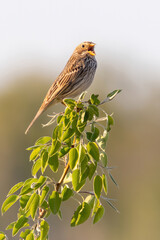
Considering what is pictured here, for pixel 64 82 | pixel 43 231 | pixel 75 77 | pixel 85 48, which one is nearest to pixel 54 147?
pixel 43 231

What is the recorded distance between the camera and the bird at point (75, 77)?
6.67 metres

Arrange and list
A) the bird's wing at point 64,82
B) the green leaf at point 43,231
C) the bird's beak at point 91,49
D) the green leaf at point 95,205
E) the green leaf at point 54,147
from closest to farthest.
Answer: the green leaf at point 43,231 < the green leaf at point 54,147 < the green leaf at point 95,205 < the bird's wing at point 64,82 < the bird's beak at point 91,49

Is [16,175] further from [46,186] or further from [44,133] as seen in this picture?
[46,186]

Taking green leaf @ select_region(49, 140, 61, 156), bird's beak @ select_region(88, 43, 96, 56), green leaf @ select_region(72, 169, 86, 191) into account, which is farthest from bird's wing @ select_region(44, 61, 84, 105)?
green leaf @ select_region(72, 169, 86, 191)

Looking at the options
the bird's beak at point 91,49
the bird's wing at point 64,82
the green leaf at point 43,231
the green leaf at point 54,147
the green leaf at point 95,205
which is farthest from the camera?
the bird's beak at point 91,49

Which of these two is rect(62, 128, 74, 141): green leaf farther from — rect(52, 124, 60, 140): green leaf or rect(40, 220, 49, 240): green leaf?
rect(40, 220, 49, 240): green leaf

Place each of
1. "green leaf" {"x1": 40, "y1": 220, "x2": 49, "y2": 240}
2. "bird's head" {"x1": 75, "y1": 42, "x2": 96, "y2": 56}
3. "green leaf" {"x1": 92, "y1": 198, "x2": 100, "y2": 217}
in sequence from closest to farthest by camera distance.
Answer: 1. "green leaf" {"x1": 40, "y1": 220, "x2": 49, "y2": 240}
2. "green leaf" {"x1": 92, "y1": 198, "x2": 100, "y2": 217}
3. "bird's head" {"x1": 75, "y1": 42, "x2": 96, "y2": 56}

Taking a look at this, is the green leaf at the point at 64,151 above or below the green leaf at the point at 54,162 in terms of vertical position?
above

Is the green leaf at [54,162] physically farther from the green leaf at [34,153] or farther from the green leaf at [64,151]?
the green leaf at [34,153]

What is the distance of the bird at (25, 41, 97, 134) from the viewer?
263 inches

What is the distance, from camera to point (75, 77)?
23.2 ft

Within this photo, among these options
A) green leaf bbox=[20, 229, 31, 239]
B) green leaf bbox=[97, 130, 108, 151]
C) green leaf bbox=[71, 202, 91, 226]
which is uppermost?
green leaf bbox=[97, 130, 108, 151]

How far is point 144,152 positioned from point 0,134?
32.3ft

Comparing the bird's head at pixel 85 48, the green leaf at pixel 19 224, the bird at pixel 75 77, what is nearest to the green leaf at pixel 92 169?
the green leaf at pixel 19 224
